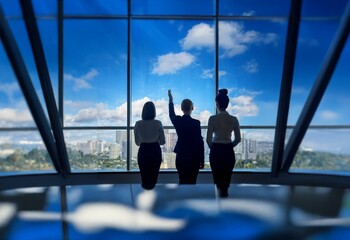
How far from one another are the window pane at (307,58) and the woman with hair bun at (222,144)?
311 cm

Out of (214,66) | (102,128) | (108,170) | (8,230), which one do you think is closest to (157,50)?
(214,66)

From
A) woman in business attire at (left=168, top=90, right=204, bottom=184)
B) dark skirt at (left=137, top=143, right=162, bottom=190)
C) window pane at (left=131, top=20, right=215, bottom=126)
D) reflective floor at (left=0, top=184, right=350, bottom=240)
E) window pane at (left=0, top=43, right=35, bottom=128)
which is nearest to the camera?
reflective floor at (left=0, top=184, right=350, bottom=240)

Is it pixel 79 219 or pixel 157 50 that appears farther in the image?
pixel 157 50

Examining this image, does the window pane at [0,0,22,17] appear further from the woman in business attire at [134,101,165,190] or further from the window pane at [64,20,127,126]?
the woman in business attire at [134,101,165,190]

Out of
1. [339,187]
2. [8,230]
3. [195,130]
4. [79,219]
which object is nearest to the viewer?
[8,230]

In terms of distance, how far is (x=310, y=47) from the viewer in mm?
7109

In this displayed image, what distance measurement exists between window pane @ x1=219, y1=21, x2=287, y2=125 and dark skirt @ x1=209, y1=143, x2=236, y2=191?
3341 millimetres

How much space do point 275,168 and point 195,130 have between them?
367cm

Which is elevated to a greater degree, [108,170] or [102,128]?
[102,128]

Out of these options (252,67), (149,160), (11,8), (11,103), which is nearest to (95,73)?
(11,103)

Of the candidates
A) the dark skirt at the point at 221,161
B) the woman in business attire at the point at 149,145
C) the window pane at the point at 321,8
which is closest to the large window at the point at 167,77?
the window pane at the point at 321,8

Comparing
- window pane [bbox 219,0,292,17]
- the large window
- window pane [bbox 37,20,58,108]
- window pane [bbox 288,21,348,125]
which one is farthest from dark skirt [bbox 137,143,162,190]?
window pane [bbox 219,0,292,17]

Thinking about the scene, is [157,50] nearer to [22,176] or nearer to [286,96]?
[286,96]

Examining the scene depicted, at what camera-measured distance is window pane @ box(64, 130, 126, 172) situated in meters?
7.53
